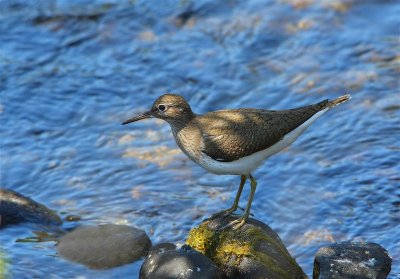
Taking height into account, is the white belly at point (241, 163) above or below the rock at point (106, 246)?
above

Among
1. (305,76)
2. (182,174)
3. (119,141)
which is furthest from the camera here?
(305,76)

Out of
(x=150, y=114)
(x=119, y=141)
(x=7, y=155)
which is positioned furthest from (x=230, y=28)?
(x=150, y=114)

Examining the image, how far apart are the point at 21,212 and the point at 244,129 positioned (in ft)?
12.3

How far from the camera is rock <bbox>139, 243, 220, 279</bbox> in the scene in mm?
7820

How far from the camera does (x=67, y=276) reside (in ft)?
30.6

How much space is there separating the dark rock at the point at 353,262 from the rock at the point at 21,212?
413 centimetres

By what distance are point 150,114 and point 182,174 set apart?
2.54m

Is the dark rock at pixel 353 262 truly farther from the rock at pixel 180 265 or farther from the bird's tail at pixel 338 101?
the bird's tail at pixel 338 101

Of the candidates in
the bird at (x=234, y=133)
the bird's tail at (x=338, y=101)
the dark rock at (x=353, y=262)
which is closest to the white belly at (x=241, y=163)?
the bird at (x=234, y=133)

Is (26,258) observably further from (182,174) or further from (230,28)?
(230,28)

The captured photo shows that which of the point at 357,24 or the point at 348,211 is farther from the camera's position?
the point at 357,24

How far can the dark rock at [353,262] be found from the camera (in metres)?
7.93

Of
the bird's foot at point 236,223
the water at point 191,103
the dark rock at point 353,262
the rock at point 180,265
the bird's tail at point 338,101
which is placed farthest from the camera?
the water at point 191,103

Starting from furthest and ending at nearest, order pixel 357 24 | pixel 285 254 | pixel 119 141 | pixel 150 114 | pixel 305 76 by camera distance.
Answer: pixel 357 24, pixel 305 76, pixel 119 141, pixel 150 114, pixel 285 254
